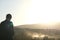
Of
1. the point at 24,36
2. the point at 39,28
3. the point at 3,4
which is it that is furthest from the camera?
the point at 3,4

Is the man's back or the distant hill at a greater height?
the man's back

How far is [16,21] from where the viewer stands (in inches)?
106

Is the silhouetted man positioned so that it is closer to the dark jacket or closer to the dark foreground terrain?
the dark jacket

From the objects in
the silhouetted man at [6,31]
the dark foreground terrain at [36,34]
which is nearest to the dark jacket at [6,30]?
the silhouetted man at [6,31]

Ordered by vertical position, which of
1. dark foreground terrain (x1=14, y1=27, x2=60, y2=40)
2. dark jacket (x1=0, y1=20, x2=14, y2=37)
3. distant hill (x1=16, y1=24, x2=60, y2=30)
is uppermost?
dark jacket (x1=0, y1=20, x2=14, y2=37)

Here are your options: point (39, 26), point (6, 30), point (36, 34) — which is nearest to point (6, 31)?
point (6, 30)

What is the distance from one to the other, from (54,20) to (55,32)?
33 cm

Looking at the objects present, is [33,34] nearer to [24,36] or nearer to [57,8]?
[24,36]

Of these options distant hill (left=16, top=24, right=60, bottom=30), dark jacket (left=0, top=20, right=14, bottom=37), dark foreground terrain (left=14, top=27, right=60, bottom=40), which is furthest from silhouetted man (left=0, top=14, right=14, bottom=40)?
distant hill (left=16, top=24, right=60, bottom=30)

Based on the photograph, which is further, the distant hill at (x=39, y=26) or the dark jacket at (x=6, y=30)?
the distant hill at (x=39, y=26)

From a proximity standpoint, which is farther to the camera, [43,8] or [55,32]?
[43,8]

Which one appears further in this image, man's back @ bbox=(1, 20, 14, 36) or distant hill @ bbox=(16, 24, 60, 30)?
distant hill @ bbox=(16, 24, 60, 30)

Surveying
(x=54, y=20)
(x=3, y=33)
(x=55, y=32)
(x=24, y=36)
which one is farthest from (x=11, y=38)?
(x=54, y=20)

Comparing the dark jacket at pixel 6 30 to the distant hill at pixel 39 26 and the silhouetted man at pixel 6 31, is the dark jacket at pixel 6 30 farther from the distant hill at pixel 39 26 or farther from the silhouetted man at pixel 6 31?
the distant hill at pixel 39 26
